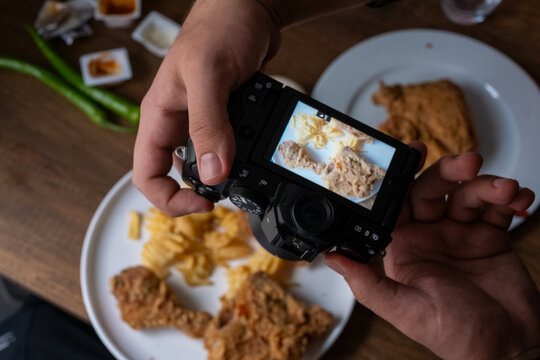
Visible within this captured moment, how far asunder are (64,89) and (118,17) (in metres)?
0.22

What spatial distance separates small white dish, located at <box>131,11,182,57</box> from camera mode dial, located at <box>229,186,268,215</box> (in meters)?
0.60

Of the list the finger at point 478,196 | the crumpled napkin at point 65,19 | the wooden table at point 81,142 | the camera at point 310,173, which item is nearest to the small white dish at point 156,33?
the wooden table at point 81,142

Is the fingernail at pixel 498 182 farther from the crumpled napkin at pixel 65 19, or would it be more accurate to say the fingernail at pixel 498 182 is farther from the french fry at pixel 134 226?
the crumpled napkin at pixel 65 19

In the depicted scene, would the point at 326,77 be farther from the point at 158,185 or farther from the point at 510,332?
the point at 510,332

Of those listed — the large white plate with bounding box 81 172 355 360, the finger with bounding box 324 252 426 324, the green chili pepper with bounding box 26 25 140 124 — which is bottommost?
the large white plate with bounding box 81 172 355 360

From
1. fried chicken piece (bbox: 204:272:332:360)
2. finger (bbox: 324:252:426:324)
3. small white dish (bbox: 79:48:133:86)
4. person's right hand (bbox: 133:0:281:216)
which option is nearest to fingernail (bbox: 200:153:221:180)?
person's right hand (bbox: 133:0:281:216)

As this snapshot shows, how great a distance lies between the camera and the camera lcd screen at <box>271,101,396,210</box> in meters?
0.72

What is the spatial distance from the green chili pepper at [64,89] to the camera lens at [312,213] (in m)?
0.60

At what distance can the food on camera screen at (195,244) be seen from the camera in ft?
3.29

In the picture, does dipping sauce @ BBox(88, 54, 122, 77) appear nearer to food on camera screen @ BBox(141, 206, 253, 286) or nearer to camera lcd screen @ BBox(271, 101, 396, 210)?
food on camera screen @ BBox(141, 206, 253, 286)

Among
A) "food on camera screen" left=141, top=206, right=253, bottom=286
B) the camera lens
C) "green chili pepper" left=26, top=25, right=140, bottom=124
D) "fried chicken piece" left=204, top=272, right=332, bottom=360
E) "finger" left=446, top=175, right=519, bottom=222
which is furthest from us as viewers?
"green chili pepper" left=26, top=25, right=140, bottom=124

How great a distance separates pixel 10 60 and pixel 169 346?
30.8 inches

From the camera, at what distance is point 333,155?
73cm

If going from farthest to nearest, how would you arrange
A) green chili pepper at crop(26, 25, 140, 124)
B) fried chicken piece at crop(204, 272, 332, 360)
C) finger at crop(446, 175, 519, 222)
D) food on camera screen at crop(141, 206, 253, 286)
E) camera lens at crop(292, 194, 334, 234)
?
green chili pepper at crop(26, 25, 140, 124) → food on camera screen at crop(141, 206, 253, 286) → fried chicken piece at crop(204, 272, 332, 360) → finger at crop(446, 175, 519, 222) → camera lens at crop(292, 194, 334, 234)
